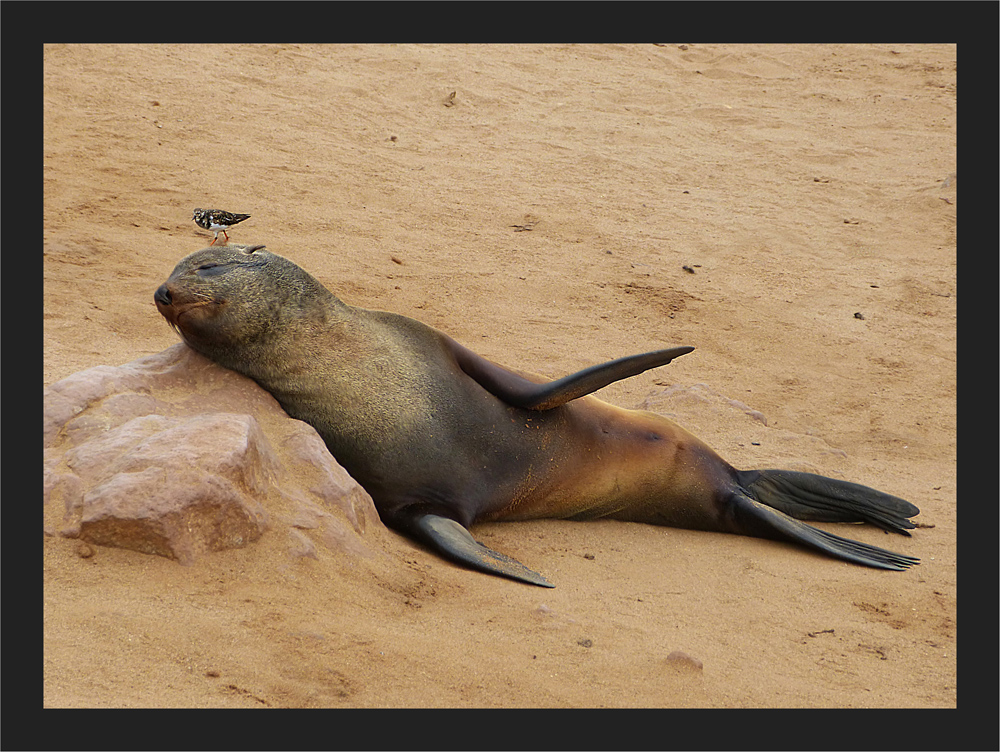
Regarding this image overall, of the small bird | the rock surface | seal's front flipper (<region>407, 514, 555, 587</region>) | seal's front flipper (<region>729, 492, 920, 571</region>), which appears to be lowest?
seal's front flipper (<region>729, 492, 920, 571</region>)

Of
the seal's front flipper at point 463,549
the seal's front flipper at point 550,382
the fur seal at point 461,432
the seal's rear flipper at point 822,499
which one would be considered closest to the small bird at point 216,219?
the fur seal at point 461,432

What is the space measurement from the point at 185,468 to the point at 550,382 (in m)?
1.80

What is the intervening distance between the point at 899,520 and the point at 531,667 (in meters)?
2.74

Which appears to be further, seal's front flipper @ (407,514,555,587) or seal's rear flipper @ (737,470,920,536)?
seal's rear flipper @ (737,470,920,536)

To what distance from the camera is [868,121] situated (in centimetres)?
1199

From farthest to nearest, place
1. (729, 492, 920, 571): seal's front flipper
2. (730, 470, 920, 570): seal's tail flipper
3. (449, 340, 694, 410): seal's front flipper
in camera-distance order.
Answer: (730, 470, 920, 570): seal's tail flipper, (729, 492, 920, 571): seal's front flipper, (449, 340, 694, 410): seal's front flipper

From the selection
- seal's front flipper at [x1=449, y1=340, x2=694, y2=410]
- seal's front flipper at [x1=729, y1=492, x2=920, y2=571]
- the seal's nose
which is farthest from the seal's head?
seal's front flipper at [x1=729, y1=492, x2=920, y2=571]

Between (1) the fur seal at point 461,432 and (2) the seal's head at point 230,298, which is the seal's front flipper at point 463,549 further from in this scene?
(2) the seal's head at point 230,298

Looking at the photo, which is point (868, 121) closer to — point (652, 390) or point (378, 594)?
point (652, 390)

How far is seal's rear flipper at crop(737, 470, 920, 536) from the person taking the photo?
530 cm

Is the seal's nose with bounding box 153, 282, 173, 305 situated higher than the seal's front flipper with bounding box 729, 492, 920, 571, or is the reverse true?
the seal's nose with bounding box 153, 282, 173, 305

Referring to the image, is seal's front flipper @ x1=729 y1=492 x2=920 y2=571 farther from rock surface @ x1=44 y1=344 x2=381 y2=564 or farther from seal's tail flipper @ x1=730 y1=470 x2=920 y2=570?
rock surface @ x1=44 y1=344 x2=381 y2=564

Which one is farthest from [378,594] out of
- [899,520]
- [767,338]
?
[767,338]

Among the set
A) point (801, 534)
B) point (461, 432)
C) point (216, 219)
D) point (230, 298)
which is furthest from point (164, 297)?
point (801, 534)
